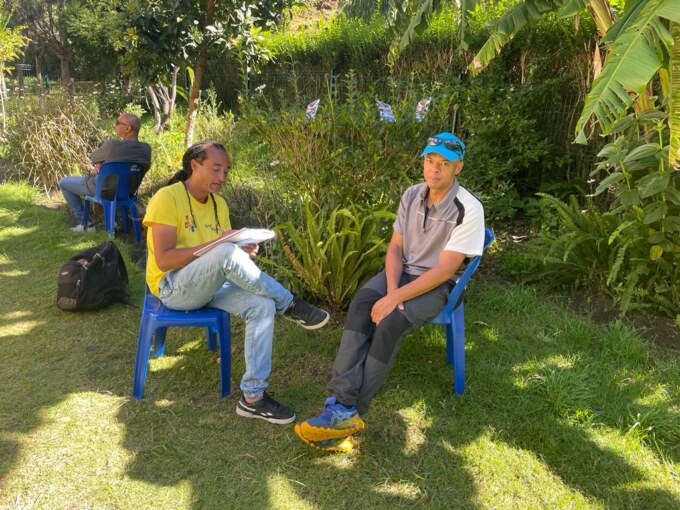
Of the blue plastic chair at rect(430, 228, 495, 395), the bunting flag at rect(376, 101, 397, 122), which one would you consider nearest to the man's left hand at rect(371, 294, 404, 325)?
the blue plastic chair at rect(430, 228, 495, 395)

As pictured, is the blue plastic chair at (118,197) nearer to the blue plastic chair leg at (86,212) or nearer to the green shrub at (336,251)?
the blue plastic chair leg at (86,212)

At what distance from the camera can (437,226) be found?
3031 mm

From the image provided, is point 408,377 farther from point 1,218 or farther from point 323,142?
point 1,218

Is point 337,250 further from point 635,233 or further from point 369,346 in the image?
point 635,233

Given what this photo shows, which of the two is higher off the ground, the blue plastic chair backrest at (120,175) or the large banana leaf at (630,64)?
the large banana leaf at (630,64)

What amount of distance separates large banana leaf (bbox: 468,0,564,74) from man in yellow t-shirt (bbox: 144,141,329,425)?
8.92 ft

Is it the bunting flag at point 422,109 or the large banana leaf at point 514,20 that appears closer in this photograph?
the large banana leaf at point 514,20

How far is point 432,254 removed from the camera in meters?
3.10

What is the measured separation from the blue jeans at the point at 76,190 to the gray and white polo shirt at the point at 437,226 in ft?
13.6

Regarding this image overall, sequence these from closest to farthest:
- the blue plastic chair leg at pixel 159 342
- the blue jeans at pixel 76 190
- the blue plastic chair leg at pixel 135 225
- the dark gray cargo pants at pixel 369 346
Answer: the dark gray cargo pants at pixel 369 346 → the blue plastic chair leg at pixel 159 342 → the blue plastic chair leg at pixel 135 225 → the blue jeans at pixel 76 190

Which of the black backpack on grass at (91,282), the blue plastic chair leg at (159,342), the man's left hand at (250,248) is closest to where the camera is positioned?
the man's left hand at (250,248)

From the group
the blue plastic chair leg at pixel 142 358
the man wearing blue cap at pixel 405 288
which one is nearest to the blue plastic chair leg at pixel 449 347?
the man wearing blue cap at pixel 405 288

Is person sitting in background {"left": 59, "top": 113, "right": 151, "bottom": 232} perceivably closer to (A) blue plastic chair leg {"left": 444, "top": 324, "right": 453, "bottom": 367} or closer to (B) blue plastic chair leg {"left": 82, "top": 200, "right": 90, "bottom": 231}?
(B) blue plastic chair leg {"left": 82, "top": 200, "right": 90, "bottom": 231}

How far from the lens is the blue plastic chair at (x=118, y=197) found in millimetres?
5516
